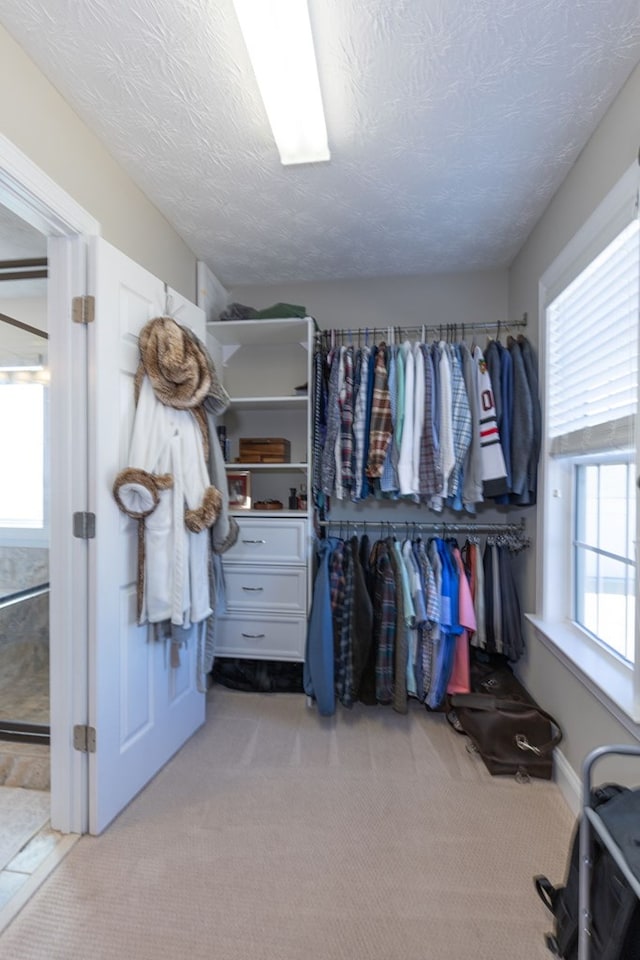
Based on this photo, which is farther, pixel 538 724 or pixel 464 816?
pixel 538 724

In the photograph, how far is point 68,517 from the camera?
138 cm

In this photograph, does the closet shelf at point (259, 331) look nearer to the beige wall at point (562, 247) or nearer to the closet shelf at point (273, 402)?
the closet shelf at point (273, 402)

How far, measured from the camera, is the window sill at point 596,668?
1166mm

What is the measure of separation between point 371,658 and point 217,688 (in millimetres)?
1012

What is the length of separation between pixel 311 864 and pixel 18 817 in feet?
3.69

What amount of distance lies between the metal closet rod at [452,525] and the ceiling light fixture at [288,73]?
1.71 meters

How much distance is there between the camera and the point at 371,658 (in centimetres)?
206

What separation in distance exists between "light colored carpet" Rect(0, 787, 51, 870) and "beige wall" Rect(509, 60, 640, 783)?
6.56ft

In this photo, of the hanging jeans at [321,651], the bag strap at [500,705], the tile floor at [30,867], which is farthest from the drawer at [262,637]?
the tile floor at [30,867]

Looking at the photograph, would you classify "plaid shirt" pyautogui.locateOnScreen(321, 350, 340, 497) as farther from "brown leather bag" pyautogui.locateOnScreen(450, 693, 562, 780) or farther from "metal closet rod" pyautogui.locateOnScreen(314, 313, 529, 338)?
"brown leather bag" pyautogui.locateOnScreen(450, 693, 562, 780)

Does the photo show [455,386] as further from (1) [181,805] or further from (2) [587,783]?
(1) [181,805]

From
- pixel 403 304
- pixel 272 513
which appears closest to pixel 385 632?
pixel 272 513

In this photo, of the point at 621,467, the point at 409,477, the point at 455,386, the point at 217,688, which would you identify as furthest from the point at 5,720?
the point at 621,467

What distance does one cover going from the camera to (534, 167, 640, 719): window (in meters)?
1.29
